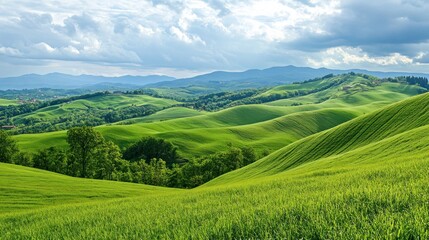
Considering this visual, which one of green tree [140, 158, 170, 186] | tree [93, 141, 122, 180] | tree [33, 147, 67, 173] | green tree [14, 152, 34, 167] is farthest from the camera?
→ green tree [140, 158, 170, 186]

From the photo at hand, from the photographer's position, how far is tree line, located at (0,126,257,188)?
92.6 m

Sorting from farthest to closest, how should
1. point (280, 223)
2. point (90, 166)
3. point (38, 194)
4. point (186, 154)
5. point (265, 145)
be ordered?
point (265, 145)
point (186, 154)
point (90, 166)
point (38, 194)
point (280, 223)

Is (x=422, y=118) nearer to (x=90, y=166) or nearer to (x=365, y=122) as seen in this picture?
(x=365, y=122)

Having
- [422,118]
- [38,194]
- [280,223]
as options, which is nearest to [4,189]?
[38,194]

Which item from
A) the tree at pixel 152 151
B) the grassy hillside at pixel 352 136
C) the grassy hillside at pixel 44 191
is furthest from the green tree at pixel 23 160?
the grassy hillside at pixel 352 136

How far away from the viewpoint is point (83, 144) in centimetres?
9150

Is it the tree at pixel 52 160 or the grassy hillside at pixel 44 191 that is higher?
the grassy hillside at pixel 44 191

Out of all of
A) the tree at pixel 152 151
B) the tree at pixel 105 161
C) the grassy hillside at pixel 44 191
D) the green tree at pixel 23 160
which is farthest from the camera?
the tree at pixel 152 151

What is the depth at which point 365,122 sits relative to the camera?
66375 mm

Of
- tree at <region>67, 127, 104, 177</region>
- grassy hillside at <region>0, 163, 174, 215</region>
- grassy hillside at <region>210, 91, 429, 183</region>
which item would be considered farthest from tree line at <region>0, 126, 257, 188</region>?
grassy hillside at <region>210, 91, 429, 183</region>

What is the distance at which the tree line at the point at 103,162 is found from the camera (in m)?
92.6

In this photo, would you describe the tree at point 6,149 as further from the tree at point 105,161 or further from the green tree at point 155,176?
the green tree at point 155,176

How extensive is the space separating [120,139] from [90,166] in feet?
246

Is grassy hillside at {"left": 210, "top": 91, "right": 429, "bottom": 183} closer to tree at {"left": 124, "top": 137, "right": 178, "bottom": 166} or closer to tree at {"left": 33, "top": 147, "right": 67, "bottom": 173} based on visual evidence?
tree at {"left": 33, "top": 147, "right": 67, "bottom": 173}
